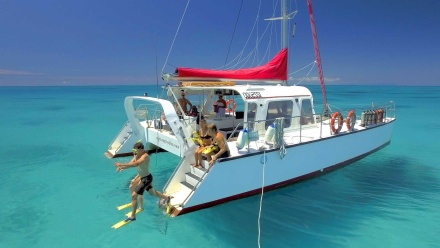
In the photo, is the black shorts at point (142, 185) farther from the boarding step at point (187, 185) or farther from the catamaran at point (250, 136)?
the boarding step at point (187, 185)

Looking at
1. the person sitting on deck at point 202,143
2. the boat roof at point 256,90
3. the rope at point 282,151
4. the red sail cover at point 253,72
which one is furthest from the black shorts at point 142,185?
the rope at point 282,151

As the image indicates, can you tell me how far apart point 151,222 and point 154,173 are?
11.1 ft

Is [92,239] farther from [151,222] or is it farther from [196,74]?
[196,74]

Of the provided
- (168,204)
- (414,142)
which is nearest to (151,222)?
(168,204)

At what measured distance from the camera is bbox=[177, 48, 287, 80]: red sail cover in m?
7.89

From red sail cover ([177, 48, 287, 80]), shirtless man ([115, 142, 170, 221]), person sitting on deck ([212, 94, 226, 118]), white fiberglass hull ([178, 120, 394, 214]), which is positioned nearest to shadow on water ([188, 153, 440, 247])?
white fiberglass hull ([178, 120, 394, 214])

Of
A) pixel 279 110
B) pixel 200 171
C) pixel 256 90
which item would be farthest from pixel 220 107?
pixel 200 171

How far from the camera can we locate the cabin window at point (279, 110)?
8444 mm

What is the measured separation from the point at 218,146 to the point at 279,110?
315 centimetres

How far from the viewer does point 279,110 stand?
28.5 ft

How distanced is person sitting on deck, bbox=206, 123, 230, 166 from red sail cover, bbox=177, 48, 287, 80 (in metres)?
2.24

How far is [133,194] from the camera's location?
6098 millimetres

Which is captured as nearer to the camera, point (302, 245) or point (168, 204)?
point (302, 245)

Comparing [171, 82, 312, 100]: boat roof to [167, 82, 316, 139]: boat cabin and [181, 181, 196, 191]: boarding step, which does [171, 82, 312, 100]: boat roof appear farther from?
[181, 181, 196, 191]: boarding step
